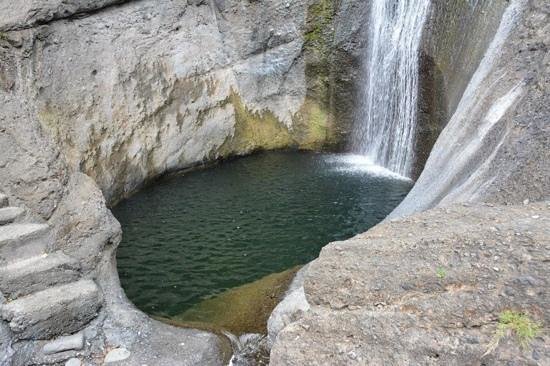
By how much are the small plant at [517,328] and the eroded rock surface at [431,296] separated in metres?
0.02

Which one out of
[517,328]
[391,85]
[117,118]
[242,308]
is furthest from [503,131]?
[117,118]

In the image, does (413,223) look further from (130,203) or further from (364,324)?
(130,203)

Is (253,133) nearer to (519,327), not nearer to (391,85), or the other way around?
(391,85)

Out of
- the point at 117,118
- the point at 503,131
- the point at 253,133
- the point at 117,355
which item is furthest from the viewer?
the point at 253,133

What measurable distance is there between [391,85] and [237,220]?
20.5 feet

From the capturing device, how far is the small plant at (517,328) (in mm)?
2545

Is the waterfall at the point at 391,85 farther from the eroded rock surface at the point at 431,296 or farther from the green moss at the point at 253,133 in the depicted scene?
the eroded rock surface at the point at 431,296

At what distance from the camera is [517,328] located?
2.61 metres

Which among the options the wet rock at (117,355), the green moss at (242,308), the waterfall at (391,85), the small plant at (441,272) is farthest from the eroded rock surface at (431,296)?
the waterfall at (391,85)

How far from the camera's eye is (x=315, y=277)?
354 cm

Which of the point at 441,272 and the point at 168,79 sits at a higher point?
the point at 168,79

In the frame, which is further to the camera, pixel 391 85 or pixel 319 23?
pixel 319 23

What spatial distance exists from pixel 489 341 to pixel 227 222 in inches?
358

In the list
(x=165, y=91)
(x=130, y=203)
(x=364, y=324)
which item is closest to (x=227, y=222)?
(x=130, y=203)
